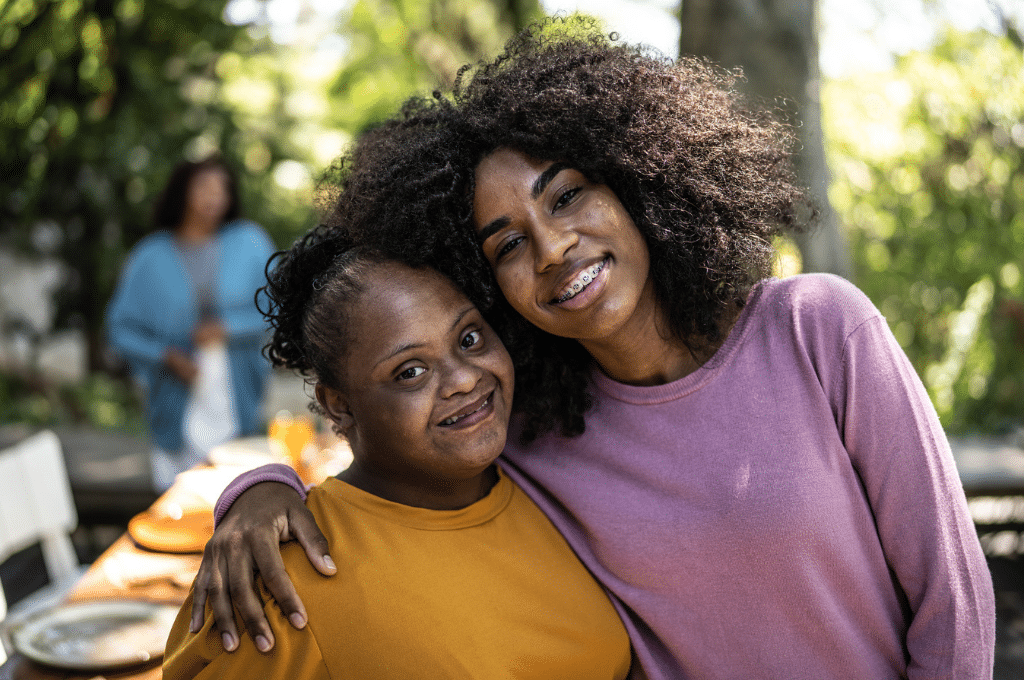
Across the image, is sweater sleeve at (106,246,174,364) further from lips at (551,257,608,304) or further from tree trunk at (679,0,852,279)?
lips at (551,257,608,304)

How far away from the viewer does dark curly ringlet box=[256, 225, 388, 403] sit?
1.72 meters

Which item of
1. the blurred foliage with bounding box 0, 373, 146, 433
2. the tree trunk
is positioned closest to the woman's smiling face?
the tree trunk

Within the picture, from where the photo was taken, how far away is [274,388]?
Result: 7.18 m

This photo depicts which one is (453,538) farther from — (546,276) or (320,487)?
(546,276)

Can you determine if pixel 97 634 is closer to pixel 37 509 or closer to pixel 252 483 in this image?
pixel 252 483

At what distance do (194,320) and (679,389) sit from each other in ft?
10.9

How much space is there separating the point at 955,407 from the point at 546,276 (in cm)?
467

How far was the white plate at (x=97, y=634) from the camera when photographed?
171 centimetres

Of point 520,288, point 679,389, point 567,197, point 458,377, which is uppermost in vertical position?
point 567,197

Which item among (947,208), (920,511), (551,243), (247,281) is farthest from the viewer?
(947,208)

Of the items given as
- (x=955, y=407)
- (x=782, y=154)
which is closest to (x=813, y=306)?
(x=782, y=154)

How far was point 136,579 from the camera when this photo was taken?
215 cm

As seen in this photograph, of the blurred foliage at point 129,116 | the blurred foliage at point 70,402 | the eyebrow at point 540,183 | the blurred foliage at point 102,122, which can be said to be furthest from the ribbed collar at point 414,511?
the blurred foliage at point 70,402

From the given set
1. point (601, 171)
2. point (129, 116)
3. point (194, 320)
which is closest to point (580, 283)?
point (601, 171)
